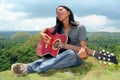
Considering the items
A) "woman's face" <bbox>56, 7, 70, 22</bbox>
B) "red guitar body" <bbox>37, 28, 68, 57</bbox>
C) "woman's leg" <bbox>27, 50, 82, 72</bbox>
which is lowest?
"woman's leg" <bbox>27, 50, 82, 72</bbox>

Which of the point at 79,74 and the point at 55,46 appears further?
the point at 55,46

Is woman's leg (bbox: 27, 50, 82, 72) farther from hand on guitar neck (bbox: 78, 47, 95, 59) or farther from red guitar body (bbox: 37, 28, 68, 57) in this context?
hand on guitar neck (bbox: 78, 47, 95, 59)

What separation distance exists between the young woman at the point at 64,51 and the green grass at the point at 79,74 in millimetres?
127

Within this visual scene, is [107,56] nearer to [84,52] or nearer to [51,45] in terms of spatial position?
[84,52]

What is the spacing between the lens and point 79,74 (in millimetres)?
7430

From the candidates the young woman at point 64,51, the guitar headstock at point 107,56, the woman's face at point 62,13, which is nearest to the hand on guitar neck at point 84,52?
the guitar headstock at point 107,56

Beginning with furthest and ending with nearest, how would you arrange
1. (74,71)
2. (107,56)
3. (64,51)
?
(74,71) → (64,51) → (107,56)

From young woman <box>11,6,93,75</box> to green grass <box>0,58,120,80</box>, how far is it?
0.13 meters

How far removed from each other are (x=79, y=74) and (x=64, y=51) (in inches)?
23.9

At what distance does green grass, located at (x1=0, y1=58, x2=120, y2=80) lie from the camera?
6766mm

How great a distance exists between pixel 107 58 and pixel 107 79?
1.76ft

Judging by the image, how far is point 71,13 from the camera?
7.90 meters

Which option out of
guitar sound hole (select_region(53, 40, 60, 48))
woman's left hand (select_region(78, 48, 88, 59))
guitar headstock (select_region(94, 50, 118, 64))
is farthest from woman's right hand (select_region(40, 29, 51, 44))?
guitar headstock (select_region(94, 50, 118, 64))

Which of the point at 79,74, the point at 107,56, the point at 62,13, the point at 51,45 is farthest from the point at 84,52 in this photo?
the point at 62,13
